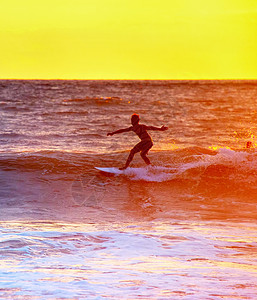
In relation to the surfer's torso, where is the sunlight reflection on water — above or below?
below

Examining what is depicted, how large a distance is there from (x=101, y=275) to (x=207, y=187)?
757 cm

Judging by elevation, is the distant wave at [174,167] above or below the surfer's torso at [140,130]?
below

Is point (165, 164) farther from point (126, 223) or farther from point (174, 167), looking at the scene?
point (126, 223)

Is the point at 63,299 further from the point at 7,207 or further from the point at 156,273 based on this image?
the point at 7,207

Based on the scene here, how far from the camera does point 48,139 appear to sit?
22.6 m

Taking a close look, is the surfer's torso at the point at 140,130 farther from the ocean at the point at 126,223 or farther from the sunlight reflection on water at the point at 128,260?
the sunlight reflection on water at the point at 128,260

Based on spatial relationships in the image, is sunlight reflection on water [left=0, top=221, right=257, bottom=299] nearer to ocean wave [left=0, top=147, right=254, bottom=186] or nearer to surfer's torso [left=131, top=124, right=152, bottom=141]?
surfer's torso [left=131, top=124, right=152, bottom=141]

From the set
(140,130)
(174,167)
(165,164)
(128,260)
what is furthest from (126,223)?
(165,164)

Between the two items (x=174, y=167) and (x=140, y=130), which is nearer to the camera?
(x=140, y=130)

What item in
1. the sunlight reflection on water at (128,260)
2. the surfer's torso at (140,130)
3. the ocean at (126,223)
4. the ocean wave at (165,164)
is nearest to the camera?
the sunlight reflection on water at (128,260)

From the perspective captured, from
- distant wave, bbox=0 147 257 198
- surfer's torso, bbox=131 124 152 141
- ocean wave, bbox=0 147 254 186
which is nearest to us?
surfer's torso, bbox=131 124 152 141

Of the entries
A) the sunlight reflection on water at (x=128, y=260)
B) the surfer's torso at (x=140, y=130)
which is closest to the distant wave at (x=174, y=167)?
the surfer's torso at (x=140, y=130)

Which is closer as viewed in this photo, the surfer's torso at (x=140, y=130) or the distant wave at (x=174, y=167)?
the surfer's torso at (x=140, y=130)

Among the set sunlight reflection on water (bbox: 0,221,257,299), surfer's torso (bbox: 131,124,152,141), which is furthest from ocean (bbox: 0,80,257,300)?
surfer's torso (bbox: 131,124,152,141)
